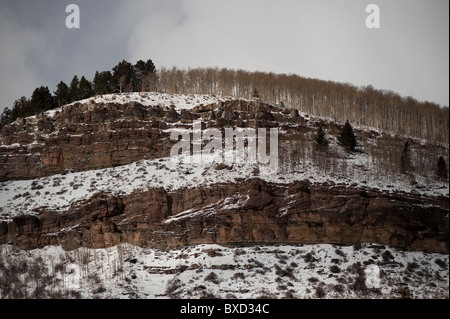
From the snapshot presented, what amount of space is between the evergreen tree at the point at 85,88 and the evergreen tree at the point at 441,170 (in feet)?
164

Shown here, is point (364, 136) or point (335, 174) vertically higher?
point (364, 136)

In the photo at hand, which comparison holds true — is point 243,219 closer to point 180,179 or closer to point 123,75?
point 180,179

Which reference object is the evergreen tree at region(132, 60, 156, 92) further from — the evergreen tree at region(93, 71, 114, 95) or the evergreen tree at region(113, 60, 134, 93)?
the evergreen tree at region(93, 71, 114, 95)

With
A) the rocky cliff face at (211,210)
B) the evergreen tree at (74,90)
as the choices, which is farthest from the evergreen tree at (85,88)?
the rocky cliff face at (211,210)

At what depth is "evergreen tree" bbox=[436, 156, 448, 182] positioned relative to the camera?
215ft

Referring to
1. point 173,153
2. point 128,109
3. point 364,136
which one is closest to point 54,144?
point 128,109

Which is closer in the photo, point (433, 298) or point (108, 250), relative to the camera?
point (433, 298)

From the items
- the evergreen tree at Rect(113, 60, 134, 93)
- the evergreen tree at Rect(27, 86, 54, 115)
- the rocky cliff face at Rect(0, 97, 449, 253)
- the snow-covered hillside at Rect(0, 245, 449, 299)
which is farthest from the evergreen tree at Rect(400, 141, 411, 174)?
the evergreen tree at Rect(27, 86, 54, 115)

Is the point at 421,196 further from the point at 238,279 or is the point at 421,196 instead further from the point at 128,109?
the point at 128,109

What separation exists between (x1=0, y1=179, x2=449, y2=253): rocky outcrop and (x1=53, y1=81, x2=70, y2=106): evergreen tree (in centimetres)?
2771

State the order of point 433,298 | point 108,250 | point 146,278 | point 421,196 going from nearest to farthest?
point 433,298
point 146,278
point 108,250
point 421,196

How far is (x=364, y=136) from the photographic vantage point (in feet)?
250
